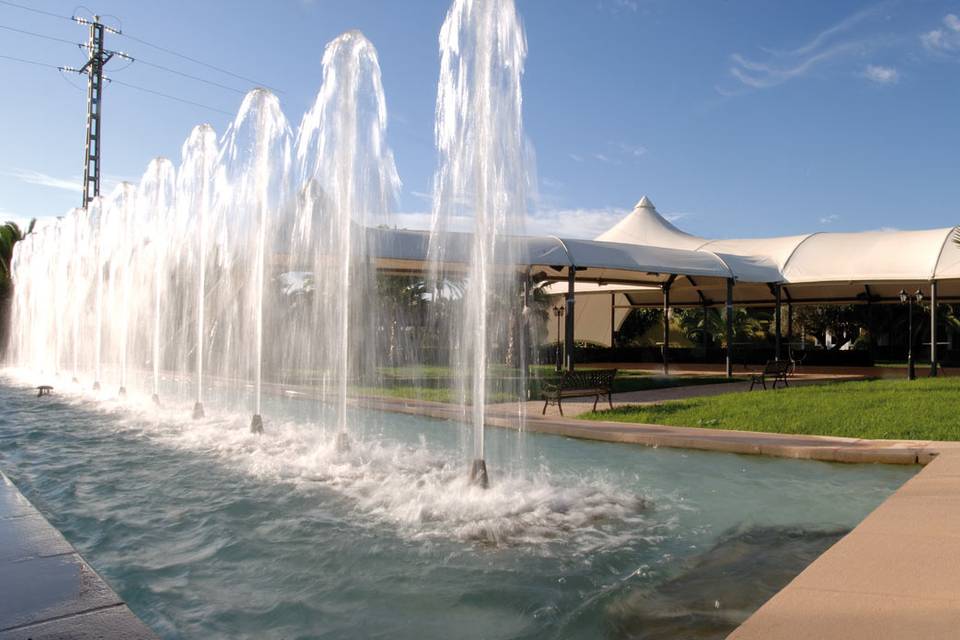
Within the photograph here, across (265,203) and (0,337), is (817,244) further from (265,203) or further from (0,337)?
(0,337)

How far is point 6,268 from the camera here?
115 ft

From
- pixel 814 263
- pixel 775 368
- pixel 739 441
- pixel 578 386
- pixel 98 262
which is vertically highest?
pixel 814 263

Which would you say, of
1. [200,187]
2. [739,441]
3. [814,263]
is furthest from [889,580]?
[814,263]

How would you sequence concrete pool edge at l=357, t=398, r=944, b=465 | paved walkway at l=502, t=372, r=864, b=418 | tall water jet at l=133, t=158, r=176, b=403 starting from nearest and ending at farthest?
concrete pool edge at l=357, t=398, r=944, b=465 < paved walkway at l=502, t=372, r=864, b=418 < tall water jet at l=133, t=158, r=176, b=403

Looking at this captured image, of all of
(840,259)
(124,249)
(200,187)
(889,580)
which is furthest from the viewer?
(840,259)

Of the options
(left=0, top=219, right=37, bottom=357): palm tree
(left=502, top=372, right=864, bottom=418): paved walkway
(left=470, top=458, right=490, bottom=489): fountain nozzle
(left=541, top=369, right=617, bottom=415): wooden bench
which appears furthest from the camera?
(left=0, top=219, right=37, bottom=357): palm tree

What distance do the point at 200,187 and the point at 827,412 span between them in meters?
11.6

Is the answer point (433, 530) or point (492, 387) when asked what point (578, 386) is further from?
point (433, 530)

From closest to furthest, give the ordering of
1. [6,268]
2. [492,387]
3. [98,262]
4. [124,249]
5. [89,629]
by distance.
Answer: [89,629] → [124,249] → [492,387] → [98,262] → [6,268]

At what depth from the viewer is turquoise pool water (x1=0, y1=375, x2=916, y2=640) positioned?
400 cm

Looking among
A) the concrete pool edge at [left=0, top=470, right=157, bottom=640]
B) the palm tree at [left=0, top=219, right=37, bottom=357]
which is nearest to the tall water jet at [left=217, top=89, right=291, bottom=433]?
the concrete pool edge at [left=0, top=470, right=157, bottom=640]

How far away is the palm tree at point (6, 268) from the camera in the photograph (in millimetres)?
35062

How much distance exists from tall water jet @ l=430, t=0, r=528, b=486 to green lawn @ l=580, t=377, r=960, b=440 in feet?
18.4

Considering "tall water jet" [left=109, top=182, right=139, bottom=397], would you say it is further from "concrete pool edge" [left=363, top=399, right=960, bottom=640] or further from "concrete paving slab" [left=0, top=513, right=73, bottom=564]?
"concrete pool edge" [left=363, top=399, right=960, bottom=640]
